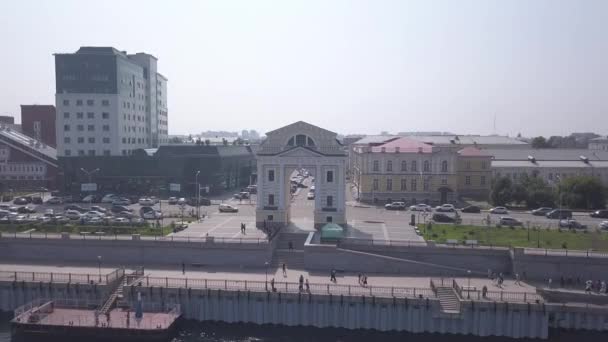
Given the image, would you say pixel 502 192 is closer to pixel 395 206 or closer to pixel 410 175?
pixel 410 175

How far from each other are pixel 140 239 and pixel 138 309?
36.2 feet

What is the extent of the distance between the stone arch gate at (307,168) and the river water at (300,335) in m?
16.4

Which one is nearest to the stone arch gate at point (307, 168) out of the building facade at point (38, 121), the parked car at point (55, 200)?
the parked car at point (55, 200)

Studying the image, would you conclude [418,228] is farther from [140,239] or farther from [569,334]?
[140,239]

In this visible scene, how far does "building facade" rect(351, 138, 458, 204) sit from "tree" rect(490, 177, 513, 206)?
5295mm

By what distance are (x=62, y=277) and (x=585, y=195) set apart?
170 ft

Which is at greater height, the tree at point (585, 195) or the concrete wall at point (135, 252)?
the tree at point (585, 195)

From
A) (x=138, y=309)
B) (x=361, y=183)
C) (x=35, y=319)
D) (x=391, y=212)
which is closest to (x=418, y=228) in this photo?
(x=391, y=212)

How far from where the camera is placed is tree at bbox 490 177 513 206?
60.8m

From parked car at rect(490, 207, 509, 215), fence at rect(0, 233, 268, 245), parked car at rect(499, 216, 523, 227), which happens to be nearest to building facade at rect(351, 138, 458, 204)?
parked car at rect(490, 207, 509, 215)

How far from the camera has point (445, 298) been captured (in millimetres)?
32875

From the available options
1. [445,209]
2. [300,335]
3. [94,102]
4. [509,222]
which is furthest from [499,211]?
[94,102]

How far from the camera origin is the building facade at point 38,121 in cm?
Answer: 9094

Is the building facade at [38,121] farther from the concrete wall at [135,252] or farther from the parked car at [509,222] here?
the parked car at [509,222]
